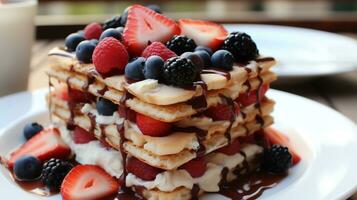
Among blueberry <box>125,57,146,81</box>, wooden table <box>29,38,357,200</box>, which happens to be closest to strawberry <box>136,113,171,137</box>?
blueberry <box>125,57,146,81</box>

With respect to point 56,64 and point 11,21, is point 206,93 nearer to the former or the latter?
point 56,64

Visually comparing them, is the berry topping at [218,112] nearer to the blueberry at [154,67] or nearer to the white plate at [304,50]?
the blueberry at [154,67]

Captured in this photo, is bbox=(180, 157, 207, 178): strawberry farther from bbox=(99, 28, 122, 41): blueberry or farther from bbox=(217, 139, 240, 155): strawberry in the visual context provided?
bbox=(99, 28, 122, 41): blueberry

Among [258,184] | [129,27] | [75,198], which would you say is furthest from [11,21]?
[258,184]

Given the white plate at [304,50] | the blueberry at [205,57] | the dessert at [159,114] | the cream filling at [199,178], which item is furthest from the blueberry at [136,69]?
the white plate at [304,50]

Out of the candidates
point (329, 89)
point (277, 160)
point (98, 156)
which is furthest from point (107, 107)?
point (329, 89)

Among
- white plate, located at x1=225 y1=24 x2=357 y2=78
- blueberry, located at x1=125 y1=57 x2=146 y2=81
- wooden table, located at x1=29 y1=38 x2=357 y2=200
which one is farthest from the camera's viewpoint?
white plate, located at x1=225 y1=24 x2=357 y2=78
